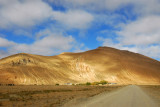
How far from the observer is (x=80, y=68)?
11300 centimetres

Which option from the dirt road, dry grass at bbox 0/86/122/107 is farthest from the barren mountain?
the dirt road

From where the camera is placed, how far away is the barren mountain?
82.1 meters

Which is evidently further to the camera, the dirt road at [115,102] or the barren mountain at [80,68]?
the barren mountain at [80,68]

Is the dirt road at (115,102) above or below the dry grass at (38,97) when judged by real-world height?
below

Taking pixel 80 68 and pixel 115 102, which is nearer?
pixel 115 102

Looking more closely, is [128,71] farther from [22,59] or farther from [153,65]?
[22,59]

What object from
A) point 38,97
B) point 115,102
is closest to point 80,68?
point 38,97

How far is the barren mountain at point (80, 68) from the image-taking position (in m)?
82.1

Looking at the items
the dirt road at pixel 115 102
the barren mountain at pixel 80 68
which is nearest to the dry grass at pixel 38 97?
the dirt road at pixel 115 102

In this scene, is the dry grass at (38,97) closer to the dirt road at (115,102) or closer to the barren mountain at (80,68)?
the dirt road at (115,102)

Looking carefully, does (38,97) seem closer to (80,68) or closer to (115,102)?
(115,102)

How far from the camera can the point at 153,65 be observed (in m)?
137

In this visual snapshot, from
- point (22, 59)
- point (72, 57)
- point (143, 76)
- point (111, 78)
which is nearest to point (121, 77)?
point (111, 78)

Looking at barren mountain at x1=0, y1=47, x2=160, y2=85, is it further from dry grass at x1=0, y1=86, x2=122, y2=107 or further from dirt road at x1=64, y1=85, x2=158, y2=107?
dirt road at x1=64, y1=85, x2=158, y2=107
